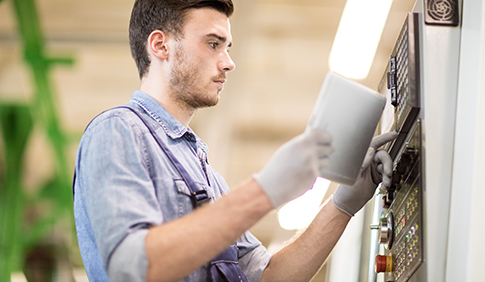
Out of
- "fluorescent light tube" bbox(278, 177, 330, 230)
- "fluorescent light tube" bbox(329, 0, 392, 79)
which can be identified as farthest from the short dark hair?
"fluorescent light tube" bbox(278, 177, 330, 230)

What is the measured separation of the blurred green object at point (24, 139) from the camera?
4.50 meters

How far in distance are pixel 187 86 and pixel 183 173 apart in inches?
14.0

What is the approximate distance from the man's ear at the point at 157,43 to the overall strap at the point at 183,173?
12.9 inches

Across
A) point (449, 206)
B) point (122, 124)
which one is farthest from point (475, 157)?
point (122, 124)

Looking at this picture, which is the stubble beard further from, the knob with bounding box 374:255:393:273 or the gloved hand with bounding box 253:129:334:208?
the knob with bounding box 374:255:393:273

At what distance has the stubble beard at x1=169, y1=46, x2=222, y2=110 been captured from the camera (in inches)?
61.1

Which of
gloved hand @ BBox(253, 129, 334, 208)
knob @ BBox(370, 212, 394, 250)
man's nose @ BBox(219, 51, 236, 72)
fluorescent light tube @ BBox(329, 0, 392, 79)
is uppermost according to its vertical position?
fluorescent light tube @ BBox(329, 0, 392, 79)

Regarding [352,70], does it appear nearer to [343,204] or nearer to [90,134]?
[343,204]

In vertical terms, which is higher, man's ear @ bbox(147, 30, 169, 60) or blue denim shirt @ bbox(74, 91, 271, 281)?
man's ear @ bbox(147, 30, 169, 60)

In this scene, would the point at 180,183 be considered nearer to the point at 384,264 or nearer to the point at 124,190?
the point at 124,190

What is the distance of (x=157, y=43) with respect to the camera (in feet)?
5.38

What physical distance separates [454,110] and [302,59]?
361cm

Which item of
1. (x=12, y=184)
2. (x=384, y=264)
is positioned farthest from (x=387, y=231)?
(x=12, y=184)

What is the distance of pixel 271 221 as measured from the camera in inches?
318
